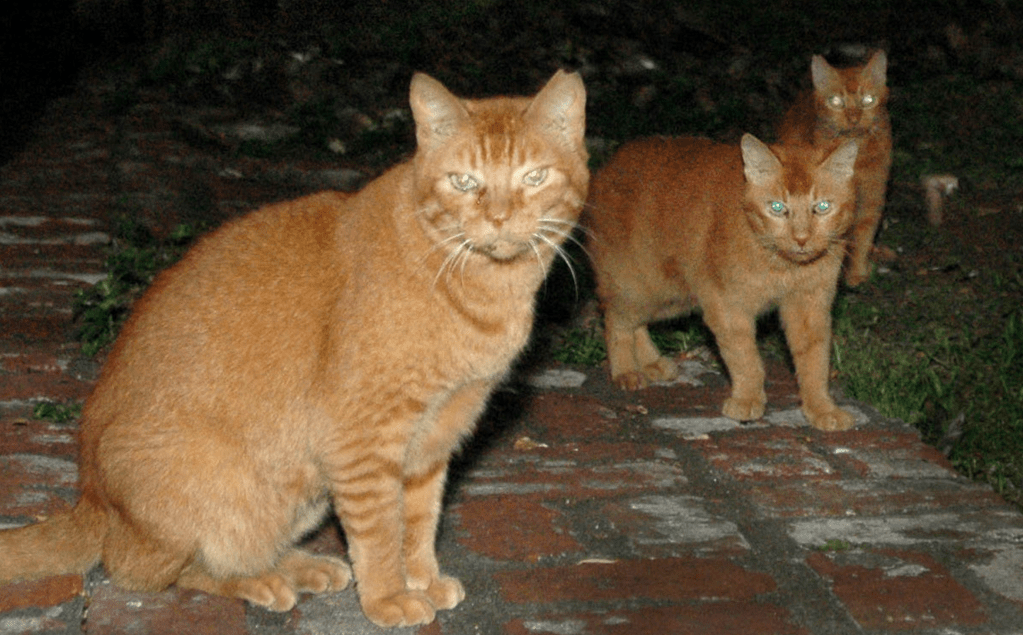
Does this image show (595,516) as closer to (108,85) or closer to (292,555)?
(292,555)

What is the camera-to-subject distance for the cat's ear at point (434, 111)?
10.9 ft

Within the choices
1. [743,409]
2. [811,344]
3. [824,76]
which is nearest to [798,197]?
[811,344]

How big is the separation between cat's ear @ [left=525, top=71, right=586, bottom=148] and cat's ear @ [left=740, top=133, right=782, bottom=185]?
1.58 meters

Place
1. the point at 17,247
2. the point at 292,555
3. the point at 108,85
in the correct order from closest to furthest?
Result: the point at 292,555
the point at 17,247
the point at 108,85

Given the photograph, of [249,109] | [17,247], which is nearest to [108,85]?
[249,109]

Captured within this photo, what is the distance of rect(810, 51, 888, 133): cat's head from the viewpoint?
639 cm

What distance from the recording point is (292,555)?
3.54 m

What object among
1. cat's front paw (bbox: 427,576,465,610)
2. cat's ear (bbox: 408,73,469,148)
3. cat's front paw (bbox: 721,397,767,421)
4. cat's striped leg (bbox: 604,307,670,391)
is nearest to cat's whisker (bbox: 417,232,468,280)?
cat's ear (bbox: 408,73,469,148)

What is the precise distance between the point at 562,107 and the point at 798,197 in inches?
69.4

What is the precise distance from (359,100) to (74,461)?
4.94 metres

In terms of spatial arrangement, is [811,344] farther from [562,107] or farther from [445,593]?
[445,593]

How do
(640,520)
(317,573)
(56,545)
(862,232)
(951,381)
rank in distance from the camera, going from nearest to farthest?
(56,545) → (317,573) → (640,520) → (951,381) → (862,232)

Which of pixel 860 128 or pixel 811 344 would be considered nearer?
pixel 811 344

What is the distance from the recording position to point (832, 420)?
Result: 15.5 ft
